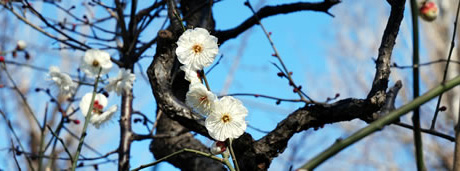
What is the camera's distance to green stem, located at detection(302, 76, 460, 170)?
789mm

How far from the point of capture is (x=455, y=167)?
1296 millimetres

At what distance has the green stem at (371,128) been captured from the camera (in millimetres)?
789

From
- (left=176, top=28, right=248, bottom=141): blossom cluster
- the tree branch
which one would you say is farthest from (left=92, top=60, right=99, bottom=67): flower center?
(left=176, top=28, right=248, bottom=141): blossom cluster

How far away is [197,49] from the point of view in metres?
1.48

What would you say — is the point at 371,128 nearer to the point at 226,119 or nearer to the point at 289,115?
the point at 226,119

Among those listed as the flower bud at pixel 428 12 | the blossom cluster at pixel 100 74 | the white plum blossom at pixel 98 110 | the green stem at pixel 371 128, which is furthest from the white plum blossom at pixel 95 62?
the green stem at pixel 371 128

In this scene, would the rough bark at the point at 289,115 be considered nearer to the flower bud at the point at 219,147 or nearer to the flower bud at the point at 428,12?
the flower bud at the point at 219,147

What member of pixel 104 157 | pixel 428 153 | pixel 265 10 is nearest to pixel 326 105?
pixel 265 10

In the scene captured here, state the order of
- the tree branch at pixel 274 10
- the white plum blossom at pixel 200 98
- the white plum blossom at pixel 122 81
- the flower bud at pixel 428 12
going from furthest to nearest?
the tree branch at pixel 274 10
the white plum blossom at pixel 122 81
the white plum blossom at pixel 200 98
the flower bud at pixel 428 12

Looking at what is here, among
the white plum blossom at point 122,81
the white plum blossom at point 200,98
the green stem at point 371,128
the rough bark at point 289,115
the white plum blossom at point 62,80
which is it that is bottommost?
the green stem at point 371,128

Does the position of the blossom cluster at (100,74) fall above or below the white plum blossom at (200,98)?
above

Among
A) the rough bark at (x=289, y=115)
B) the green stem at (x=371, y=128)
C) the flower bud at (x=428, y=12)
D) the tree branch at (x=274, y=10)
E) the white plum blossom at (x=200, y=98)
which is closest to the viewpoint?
the green stem at (x=371, y=128)

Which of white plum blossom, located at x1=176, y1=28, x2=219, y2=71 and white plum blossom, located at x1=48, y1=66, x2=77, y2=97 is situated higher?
white plum blossom, located at x1=48, y1=66, x2=77, y2=97

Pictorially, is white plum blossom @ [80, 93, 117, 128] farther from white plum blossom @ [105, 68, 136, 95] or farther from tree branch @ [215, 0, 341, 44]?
tree branch @ [215, 0, 341, 44]
